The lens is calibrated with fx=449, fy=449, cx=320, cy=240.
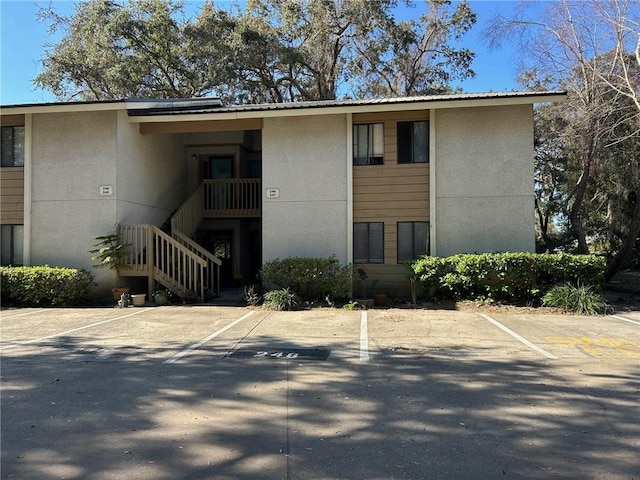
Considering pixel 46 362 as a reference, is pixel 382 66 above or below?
above

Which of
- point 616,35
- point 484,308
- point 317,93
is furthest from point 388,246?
point 317,93

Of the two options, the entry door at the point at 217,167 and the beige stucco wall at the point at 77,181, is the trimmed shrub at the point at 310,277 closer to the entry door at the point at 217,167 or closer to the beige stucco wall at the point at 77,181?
the beige stucco wall at the point at 77,181

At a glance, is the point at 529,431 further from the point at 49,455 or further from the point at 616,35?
the point at 616,35

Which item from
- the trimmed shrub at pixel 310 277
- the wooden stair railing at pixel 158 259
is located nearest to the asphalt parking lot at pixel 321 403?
the trimmed shrub at pixel 310 277

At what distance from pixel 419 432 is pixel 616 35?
13.3m

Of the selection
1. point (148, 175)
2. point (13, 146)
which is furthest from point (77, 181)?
point (13, 146)

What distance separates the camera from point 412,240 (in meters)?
12.5

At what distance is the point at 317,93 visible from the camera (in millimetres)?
23578

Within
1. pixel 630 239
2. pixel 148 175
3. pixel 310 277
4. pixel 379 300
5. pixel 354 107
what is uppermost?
pixel 354 107

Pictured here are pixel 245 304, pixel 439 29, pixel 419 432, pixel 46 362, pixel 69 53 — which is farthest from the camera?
pixel 439 29

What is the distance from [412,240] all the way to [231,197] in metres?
6.66

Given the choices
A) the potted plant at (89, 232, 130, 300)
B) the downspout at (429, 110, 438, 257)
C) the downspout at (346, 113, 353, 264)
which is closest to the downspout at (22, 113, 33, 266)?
the potted plant at (89, 232, 130, 300)

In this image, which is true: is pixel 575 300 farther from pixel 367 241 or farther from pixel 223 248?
pixel 223 248

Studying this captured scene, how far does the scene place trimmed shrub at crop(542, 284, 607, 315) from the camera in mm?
9875
